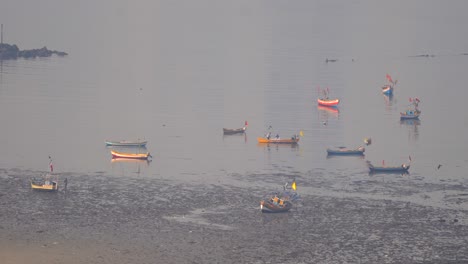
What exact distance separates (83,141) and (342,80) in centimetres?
5252

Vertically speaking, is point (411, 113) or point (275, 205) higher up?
point (411, 113)

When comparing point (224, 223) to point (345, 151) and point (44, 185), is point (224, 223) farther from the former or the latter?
point (345, 151)

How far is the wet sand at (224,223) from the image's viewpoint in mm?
42750

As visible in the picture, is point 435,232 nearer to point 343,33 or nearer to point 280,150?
point 280,150

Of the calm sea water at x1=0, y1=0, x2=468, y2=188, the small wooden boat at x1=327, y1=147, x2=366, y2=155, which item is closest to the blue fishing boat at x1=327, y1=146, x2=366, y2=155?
the small wooden boat at x1=327, y1=147, x2=366, y2=155

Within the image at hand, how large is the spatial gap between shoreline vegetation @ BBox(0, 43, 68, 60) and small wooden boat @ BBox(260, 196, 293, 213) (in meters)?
84.1

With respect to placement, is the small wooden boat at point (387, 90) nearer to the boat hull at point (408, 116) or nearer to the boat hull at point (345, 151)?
the boat hull at point (408, 116)

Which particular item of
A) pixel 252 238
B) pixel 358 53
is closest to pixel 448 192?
pixel 252 238

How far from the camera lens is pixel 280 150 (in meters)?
71.9

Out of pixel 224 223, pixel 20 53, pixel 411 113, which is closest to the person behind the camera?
pixel 224 223

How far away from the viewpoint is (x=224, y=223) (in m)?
47.8

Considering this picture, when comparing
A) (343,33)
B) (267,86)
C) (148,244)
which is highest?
(343,33)

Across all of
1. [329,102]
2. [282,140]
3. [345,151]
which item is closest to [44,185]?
[345,151]

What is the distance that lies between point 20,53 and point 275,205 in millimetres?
87670
